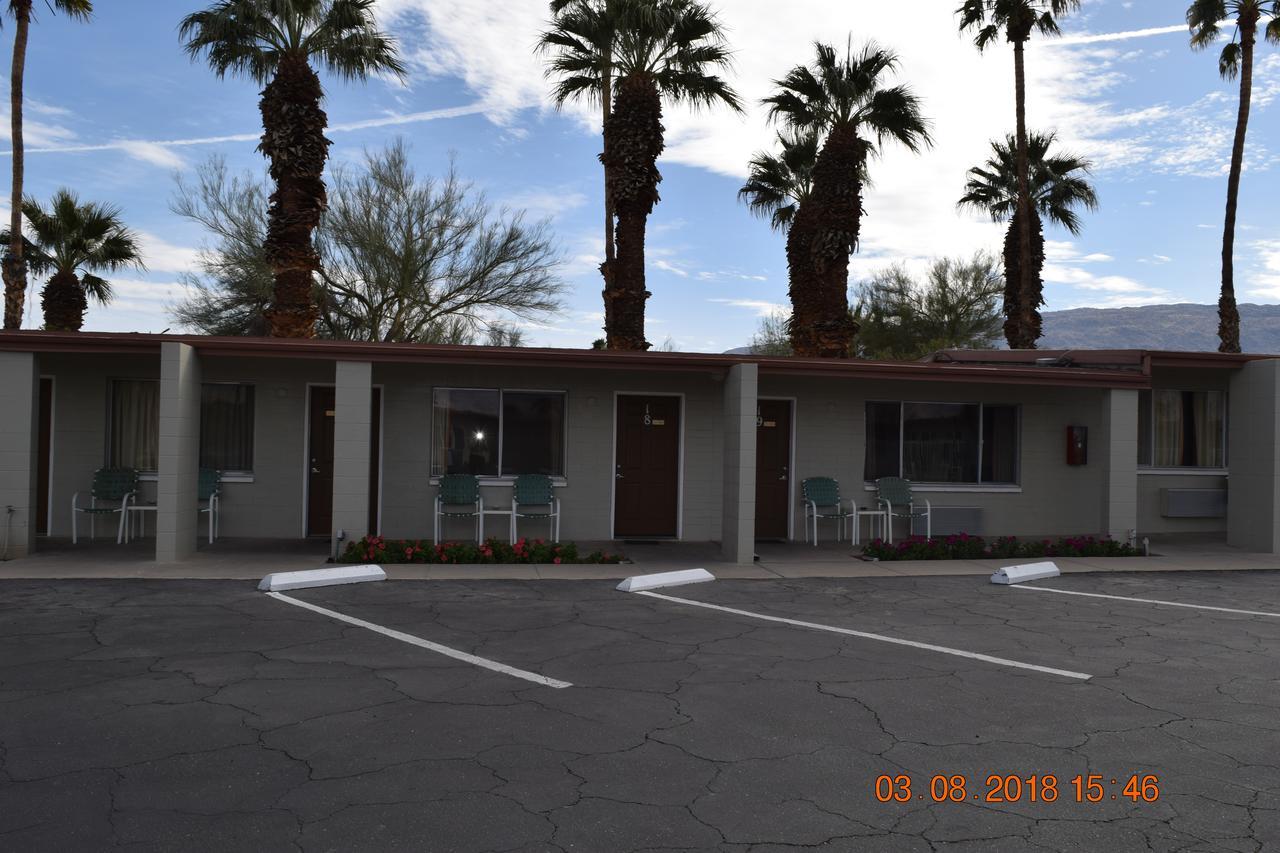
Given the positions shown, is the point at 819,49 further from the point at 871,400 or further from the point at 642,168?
the point at 871,400

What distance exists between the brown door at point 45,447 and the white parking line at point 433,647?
5981mm

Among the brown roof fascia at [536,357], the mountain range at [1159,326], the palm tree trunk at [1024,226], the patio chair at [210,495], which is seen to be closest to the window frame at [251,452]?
the patio chair at [210,495]

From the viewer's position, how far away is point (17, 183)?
811 inches

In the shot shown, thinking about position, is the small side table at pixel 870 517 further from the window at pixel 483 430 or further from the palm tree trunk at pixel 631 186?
the palm tree trunk at pixel 631 186

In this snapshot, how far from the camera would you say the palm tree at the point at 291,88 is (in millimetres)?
15961

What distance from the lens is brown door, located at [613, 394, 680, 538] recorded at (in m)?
13.8

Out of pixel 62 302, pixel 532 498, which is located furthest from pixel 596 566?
pixel 62 302

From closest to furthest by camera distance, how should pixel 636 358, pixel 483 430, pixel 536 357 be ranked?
1. pixel 536 357
2. pixel 636 358
3. pixel 483 430

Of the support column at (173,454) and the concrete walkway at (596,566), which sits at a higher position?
the support column at (173,454)

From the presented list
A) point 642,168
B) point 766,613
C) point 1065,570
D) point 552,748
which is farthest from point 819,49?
point 552,748

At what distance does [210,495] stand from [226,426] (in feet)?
3.47

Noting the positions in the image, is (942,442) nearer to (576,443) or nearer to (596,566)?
(576,443)

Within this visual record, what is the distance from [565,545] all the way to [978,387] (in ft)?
23.0

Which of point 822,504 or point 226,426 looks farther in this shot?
point 822,504
